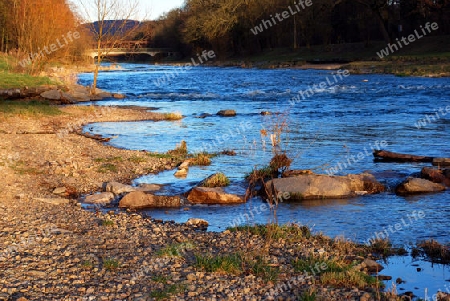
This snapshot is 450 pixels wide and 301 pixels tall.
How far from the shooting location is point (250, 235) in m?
9.51

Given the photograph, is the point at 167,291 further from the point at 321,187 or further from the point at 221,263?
the point at 321,187

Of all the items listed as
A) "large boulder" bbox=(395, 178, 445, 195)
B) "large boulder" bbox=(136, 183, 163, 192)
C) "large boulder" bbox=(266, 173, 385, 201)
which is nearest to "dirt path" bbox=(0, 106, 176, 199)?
"large boulder" bbox=(136, 183, 163, 192)

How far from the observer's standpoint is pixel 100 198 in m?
12.2

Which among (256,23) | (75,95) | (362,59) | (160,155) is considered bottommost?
Answer: (160,155)

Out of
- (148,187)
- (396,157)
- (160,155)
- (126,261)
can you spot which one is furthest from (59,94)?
(126,261)

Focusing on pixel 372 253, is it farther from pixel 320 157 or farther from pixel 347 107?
pixel 347 107

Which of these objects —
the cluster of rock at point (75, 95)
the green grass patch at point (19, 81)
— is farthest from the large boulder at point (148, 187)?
the green grass patch at point (19, 81)

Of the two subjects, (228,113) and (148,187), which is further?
(228,113)

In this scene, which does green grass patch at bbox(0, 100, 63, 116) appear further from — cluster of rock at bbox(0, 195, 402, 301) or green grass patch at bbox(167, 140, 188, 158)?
cluster of rock at bbox(0, 195, 402, 301)

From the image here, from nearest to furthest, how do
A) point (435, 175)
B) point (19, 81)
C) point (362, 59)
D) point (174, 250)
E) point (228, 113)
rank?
1. point (174, 250)
2. point (435, 175)
3. point (228, 113)
4. point (19, 81)
5. point (362, 59)

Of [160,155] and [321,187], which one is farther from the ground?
[160,155]

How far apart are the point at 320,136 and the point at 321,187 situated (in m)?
9.03

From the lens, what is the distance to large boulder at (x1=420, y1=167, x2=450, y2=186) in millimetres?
13641

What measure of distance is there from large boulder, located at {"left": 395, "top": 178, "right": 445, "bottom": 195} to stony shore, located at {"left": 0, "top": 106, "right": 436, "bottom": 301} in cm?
435
